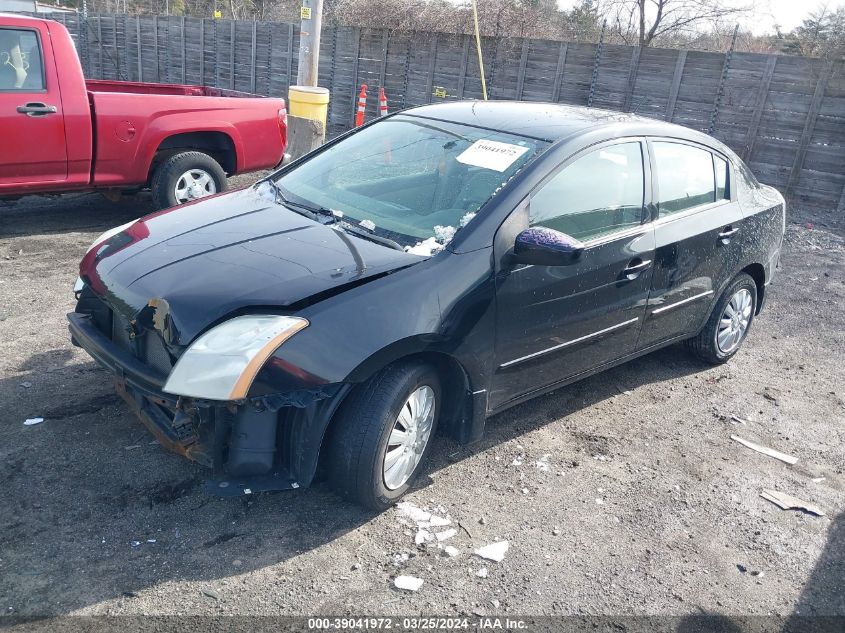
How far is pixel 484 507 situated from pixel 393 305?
44.7 inches

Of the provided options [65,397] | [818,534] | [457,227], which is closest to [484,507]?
[457,227]

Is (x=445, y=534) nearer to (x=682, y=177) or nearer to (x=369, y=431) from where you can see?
(x=369, y=431)

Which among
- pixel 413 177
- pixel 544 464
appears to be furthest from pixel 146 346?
pixel 544 464

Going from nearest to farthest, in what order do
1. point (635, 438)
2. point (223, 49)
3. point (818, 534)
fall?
point (818, 534)
point (635, 438)
point (223, 49)

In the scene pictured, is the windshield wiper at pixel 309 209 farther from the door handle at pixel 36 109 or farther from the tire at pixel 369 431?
the door handle at pixel 36 109

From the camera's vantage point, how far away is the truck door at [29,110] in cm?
639

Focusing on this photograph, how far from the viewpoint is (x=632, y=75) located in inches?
539

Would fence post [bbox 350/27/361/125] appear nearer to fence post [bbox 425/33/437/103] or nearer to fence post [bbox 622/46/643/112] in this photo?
fence post [bbox 425/33/437/103]

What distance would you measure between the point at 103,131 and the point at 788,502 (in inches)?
251

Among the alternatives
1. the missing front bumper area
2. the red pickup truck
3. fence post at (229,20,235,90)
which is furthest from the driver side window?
fence post at (229,20,235,90)

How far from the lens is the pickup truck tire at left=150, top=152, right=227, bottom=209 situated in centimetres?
738

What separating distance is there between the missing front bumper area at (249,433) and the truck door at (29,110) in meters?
4.35

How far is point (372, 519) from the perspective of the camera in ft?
11.0

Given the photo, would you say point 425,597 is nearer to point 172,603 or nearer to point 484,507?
point 484,507
